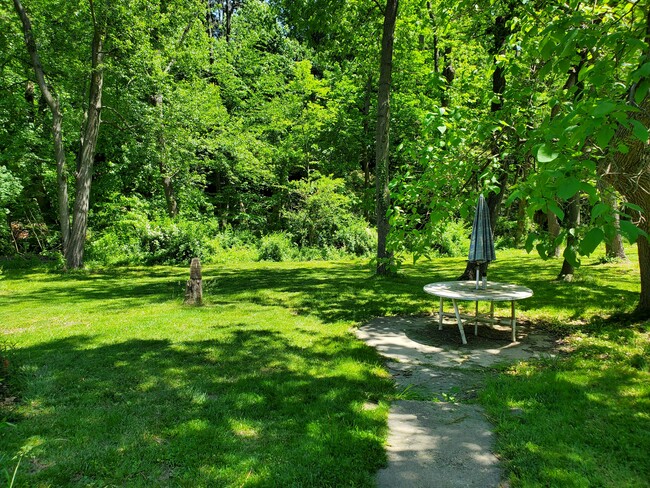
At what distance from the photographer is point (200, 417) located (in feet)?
12.1

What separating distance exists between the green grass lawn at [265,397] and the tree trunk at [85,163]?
20.4 feet

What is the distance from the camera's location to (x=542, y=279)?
10.3 metres

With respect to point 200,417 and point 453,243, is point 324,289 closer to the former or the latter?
point 200,417

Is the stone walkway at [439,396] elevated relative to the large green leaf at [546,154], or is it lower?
lower

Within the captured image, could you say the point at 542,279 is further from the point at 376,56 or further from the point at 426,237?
the point at 376,56

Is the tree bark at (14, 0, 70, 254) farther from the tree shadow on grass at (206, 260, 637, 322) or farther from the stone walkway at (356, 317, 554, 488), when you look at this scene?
the stone walkway at (356, 317, 554, 488)

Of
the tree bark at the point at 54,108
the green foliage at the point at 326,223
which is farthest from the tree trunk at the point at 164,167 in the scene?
the green foliage at the point at 326,223

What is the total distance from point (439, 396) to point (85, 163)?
14.2 metres

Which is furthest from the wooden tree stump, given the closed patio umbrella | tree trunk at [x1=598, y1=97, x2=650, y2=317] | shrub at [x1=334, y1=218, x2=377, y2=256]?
shrub at [x1=334, y1=218, x2=377, y2=256]

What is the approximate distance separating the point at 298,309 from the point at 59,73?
1348 centimetres

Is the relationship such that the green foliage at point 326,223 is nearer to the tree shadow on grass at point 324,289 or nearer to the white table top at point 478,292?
the tree shadow on grass at point 324,289

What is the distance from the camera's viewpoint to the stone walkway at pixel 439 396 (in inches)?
116

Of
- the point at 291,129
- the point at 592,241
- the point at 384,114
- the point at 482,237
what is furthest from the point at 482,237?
the point at 291,129

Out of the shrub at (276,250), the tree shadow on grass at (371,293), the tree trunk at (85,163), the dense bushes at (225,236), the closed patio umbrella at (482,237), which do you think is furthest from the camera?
the shrub at (276,250)
